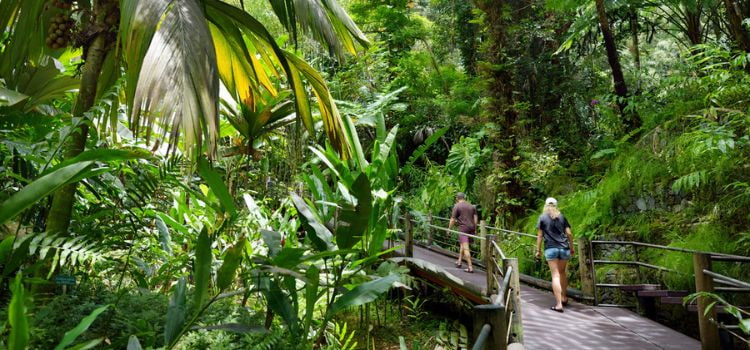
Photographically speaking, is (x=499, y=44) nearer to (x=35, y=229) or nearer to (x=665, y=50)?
(x=35, y=229)

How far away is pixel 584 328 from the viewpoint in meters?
5.18

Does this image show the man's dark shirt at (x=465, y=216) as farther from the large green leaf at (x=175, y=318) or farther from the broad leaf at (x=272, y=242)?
the large green leaf at (x=175, y=318)

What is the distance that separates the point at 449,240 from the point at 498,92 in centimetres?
388

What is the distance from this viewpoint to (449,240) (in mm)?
12664

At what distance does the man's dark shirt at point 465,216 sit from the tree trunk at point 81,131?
6081 millimetres

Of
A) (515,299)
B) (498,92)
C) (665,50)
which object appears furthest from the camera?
(665,50)

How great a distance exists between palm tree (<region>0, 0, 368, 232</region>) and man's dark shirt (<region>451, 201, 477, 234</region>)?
4.21 m

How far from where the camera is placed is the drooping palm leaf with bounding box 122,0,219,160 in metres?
2.58

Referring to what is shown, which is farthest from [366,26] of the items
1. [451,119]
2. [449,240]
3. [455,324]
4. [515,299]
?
[515,299]

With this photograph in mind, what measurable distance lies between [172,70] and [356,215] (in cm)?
137

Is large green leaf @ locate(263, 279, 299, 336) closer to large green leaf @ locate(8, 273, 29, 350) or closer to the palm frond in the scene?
large green leaf @ locate(8, 273, 29, 350)

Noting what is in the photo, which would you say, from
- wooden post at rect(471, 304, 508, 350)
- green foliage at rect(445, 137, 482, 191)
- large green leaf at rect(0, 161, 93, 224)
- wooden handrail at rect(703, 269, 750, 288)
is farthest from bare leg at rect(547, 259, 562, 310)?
green foliage at rect(445, 137, 482, 191)

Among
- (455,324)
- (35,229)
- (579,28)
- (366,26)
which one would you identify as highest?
(366,26)

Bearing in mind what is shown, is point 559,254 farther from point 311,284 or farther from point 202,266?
point 202,266
